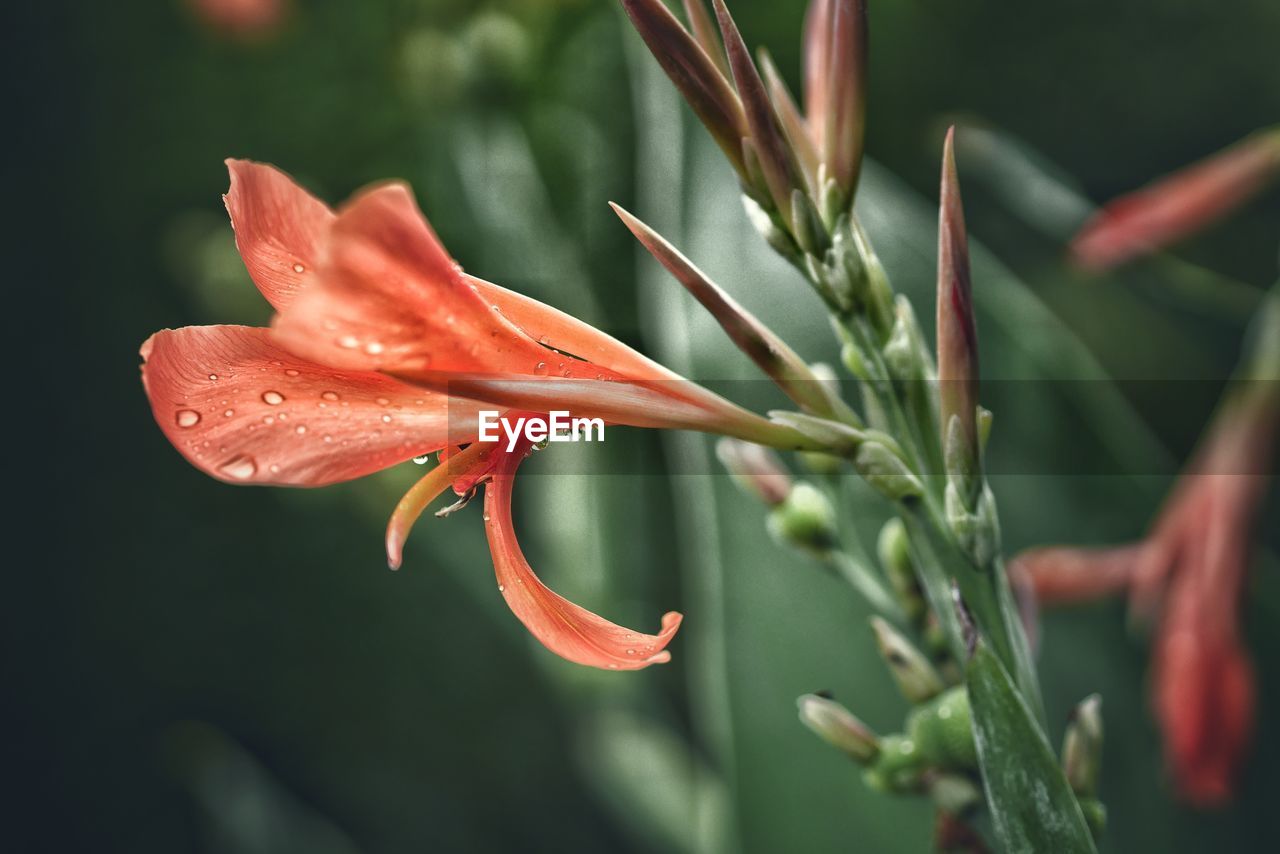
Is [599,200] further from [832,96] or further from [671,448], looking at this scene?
[832,96]

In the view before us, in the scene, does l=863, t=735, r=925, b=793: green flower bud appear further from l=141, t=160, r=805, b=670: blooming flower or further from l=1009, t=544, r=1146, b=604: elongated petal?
l=1009, t=544, r=1146, b=604: elongated petal

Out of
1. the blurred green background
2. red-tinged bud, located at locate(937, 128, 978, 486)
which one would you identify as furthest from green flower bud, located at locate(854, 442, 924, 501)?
the blurred green background

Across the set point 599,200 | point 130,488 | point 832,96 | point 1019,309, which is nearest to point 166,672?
point 130,488

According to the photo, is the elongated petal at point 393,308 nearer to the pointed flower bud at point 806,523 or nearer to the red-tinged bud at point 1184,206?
the pointed flower bud at point 806,523

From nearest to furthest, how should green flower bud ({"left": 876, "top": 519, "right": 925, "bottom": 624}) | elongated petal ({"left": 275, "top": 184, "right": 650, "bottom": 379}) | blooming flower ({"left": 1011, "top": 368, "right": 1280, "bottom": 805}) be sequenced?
1. elongated petal ({"left": 275, "top": 184, "right": 650, "bottom": 379})
2. green flower bud ({"left": 876, "top": 519, "right": 925, "bottom": 624})
3. blooming flower ({"left": 1011, "top": 368, "right": 1280, "bottom": 805})

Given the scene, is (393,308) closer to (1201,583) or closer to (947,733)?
(947,733)

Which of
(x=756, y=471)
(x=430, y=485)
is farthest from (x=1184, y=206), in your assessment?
(x=430, y=485)
